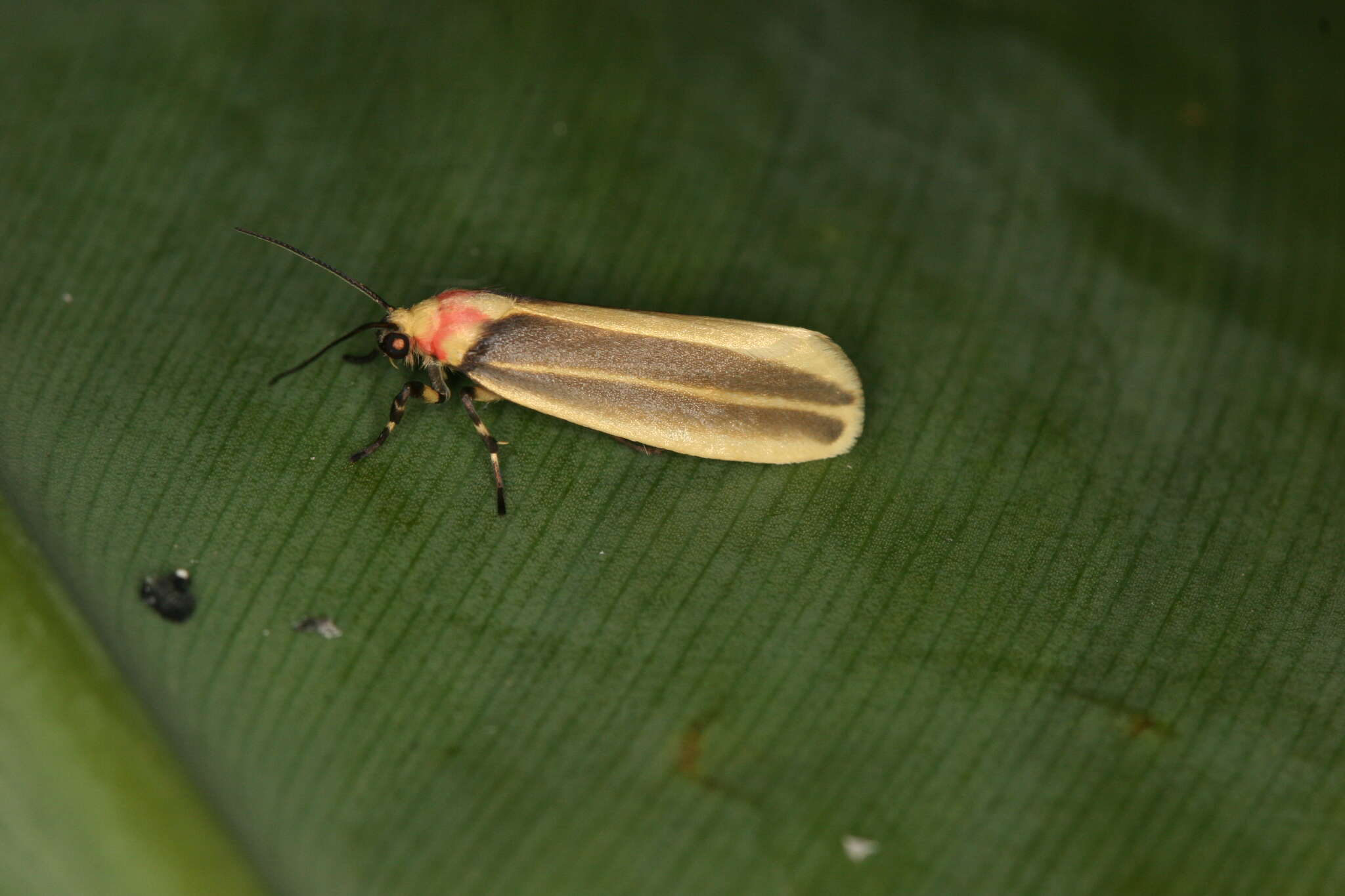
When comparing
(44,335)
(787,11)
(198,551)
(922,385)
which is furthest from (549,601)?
(787,11)

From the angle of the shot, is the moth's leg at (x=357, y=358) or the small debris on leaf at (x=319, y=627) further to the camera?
the moth's leg at (x=357, y=358)

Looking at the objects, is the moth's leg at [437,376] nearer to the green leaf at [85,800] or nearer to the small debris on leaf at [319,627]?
the small debris on leaf at [319,627]

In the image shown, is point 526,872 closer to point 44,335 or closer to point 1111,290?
point 44,335

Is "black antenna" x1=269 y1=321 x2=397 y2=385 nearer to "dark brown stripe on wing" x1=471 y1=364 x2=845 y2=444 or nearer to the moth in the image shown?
the moth

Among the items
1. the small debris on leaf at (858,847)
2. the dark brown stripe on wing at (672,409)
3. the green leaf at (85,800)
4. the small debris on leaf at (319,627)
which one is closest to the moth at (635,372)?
the dark brown stripe on wing at (672,409)

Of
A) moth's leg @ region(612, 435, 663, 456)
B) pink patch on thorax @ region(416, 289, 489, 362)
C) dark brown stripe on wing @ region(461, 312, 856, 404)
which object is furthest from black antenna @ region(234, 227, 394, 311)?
moth's leg @ region(612, 435, 663, 456)

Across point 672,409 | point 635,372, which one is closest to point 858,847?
point 672,409
